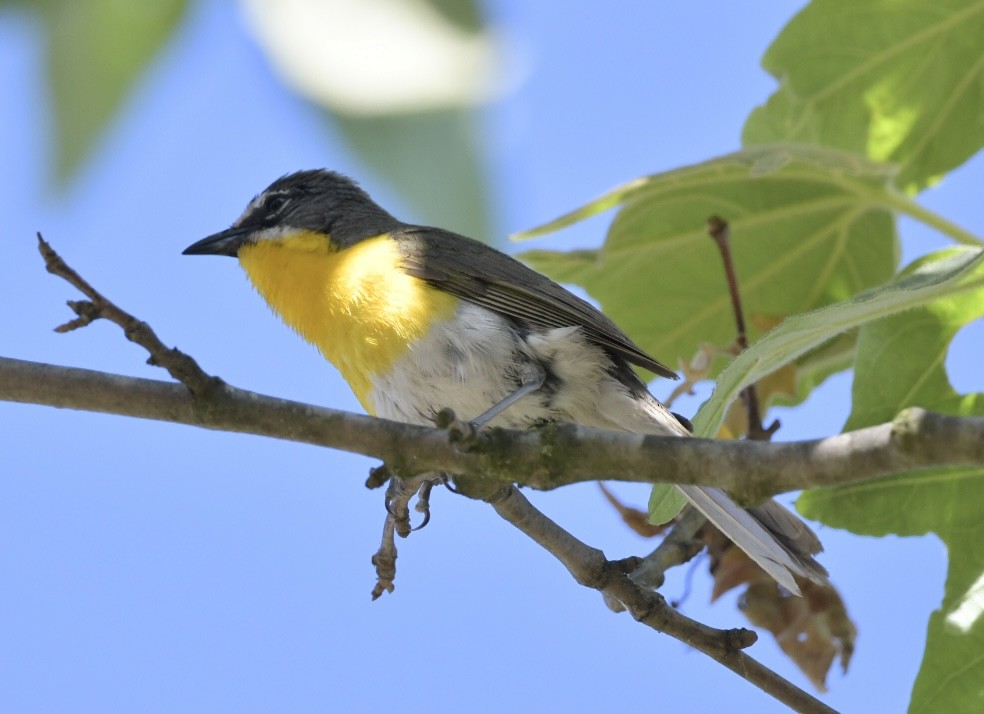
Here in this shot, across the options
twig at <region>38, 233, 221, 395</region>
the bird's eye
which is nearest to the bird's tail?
twig at <region>38, 233, 221, 395</region>

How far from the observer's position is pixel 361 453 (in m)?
2.33

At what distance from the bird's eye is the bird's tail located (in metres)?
2.76

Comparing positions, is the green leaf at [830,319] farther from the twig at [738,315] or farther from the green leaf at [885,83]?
the green leaf at [885,83]

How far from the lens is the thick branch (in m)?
2.02

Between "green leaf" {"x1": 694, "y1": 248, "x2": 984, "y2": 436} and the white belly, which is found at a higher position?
the white belly

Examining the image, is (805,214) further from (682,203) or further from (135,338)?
(135,338)

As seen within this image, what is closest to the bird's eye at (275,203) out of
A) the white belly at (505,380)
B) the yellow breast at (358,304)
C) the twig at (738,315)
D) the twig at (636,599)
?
the yellow breast at (358,304)

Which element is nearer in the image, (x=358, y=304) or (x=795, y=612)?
(x=795, y=612)

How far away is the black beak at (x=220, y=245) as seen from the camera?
513 cm

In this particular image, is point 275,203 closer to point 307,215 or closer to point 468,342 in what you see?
point 307,215

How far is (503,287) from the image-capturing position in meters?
4.48

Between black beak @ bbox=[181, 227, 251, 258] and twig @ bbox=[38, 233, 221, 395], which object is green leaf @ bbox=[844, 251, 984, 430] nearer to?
twig @ bbox=[38, 233, 221, 395]

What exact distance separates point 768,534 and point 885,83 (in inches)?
63.9

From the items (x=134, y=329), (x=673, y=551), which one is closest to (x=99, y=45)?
(x=134, y=329)
